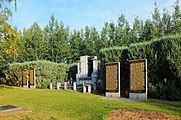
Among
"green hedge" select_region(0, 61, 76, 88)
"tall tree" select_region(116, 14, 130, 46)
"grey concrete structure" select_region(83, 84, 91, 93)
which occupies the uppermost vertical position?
"tall tree" select_region(116, 14, 130, 46)

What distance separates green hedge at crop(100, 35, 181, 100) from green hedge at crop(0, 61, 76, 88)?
10.1 m

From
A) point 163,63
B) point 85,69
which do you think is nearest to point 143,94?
point 163,63

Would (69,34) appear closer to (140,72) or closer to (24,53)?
(24,53)

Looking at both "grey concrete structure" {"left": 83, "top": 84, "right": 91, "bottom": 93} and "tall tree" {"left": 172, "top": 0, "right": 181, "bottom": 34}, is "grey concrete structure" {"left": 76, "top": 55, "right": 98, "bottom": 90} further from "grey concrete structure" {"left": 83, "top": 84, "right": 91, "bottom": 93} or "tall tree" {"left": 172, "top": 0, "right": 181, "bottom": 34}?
"tall tree" {"left": 172, "top": 0, "right": 181, "bottom": 34}

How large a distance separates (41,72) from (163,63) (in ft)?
42.2

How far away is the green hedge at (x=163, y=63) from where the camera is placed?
1234 centimetres

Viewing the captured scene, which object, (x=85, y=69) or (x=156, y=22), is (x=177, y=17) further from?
(x=85, y=69)

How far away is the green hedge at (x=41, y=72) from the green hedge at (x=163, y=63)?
10.1 m

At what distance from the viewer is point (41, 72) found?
871 inches

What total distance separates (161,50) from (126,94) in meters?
3.65

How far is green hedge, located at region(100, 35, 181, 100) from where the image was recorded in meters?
12.3

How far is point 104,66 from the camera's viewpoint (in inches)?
Answer: 649

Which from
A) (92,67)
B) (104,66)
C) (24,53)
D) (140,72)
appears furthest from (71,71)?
(24,53)

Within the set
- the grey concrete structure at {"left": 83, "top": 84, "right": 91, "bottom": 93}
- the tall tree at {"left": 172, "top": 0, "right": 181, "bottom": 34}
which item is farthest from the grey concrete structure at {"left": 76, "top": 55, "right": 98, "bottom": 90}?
the tall tree at {"left": 172, "top": 0, "right": 181, "bottom": 34}
